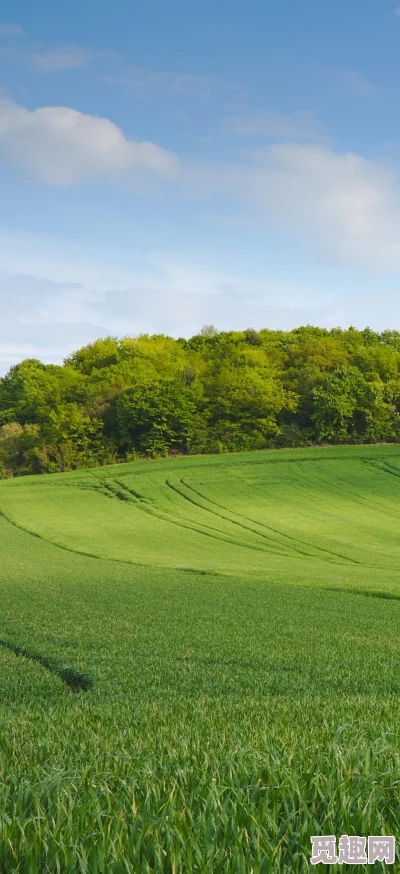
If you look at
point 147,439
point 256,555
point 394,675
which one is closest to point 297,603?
point 394,675

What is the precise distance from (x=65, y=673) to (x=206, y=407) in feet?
275

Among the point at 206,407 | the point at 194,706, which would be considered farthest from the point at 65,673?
the point at 206,407

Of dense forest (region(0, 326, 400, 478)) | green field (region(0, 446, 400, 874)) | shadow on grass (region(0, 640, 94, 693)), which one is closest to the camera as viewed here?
green field (region(0, 446, 400, 874))

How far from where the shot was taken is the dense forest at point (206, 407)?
297ft

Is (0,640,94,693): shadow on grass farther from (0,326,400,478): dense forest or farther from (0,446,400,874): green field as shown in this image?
(0,326,400,478): dense forest

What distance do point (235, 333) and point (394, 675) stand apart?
114741 mm

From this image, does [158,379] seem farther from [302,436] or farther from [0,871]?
[0,871]

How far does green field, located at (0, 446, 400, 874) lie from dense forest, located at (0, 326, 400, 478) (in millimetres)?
45965

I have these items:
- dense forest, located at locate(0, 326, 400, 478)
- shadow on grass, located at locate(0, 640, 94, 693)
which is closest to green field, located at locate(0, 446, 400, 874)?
shadow on grass, located at locate(0, 640, 94, 693)

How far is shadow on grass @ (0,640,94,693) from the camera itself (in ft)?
38.0

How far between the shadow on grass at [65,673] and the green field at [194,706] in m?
0.05

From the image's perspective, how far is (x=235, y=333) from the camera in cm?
12394

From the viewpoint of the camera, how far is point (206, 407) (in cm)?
9581

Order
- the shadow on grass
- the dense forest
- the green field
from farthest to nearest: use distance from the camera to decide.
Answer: the dense forest
the shadow on grass
the green field
